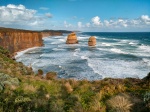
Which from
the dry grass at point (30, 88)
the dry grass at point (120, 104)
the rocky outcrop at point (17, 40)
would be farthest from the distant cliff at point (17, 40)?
the dry grass at point (120, 104)

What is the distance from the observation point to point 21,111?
28.9 ft

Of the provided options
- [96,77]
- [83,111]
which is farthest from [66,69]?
[83,111]

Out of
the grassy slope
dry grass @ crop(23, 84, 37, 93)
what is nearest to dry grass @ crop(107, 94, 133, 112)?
the grassy slope

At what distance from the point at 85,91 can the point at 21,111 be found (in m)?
3.03

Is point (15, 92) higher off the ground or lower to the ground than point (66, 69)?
higher

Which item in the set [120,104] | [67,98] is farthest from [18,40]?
[120,104]

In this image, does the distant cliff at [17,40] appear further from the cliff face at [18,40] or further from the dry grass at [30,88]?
the dry grass at [30,88]

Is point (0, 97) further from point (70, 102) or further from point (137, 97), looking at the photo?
point (137, 97)

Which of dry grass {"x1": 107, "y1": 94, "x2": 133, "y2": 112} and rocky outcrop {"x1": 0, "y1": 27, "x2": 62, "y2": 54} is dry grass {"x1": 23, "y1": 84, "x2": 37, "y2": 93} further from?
rocky outcrop {"x1": 0, "y1": 27, "x2": 62, "y2": 54}

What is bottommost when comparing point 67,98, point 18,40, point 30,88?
point 18,40

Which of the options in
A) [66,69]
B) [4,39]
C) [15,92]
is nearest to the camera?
[15,92]

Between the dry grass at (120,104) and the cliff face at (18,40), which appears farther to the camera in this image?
the cliff face at (18,40)

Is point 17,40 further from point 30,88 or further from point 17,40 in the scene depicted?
point 30,88

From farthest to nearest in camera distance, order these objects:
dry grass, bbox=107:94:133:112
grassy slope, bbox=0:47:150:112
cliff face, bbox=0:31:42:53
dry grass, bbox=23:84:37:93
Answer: cliff face, bbox=0:31:42:53 → dry grass, bbox=23:84:37:93 → grassy slope, bbox=0:47:150:112 → dry grass, bbox=107:94:133:112
